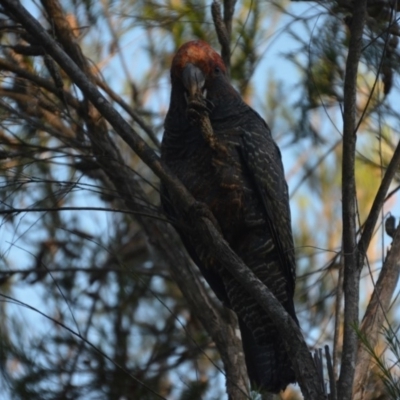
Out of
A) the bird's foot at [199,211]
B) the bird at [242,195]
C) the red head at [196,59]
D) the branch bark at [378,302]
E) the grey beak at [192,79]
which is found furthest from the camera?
the red head at [196,59]

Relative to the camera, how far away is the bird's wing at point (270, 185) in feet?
14.6

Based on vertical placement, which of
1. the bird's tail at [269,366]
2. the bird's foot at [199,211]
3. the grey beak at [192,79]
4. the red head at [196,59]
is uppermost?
the red head at [196,59]

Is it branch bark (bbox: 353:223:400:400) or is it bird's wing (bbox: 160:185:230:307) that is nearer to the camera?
branch bark (bbox: 353:223:400:400)

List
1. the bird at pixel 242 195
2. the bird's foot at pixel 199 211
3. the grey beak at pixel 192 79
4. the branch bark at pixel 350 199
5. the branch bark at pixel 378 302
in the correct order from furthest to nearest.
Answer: the grey beak at pixel 192 79, the bird at pixel 242 195, the bird's foot at pixel 199 211, the branch bark at pixel 378 302, the branch bark at pixel 350 199

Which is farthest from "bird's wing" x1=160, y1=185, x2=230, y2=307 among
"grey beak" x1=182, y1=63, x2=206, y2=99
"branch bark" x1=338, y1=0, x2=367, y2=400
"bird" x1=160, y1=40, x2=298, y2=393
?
"branch bark" x1=338, y1=0, x2=367, y2=400

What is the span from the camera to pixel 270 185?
452cm

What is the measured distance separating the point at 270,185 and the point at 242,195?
0.54 ft

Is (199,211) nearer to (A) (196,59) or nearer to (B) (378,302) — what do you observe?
(B) (378,302)

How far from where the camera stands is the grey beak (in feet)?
15.0

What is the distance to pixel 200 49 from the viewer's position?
477cm

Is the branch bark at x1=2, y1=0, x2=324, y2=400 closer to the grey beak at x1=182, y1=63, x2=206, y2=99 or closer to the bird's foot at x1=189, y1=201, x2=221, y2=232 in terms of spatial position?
the bird's foot at x1=189, y1=201, x2=221, y2=232

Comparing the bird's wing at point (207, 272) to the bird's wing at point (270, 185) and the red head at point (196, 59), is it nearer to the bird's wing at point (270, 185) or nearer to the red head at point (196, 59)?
the bird's wing at point (270, 185)

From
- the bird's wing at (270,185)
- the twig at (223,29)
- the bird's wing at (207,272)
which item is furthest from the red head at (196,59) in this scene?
the bird's wing at (207,272)

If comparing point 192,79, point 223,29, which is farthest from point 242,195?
point 223,29
